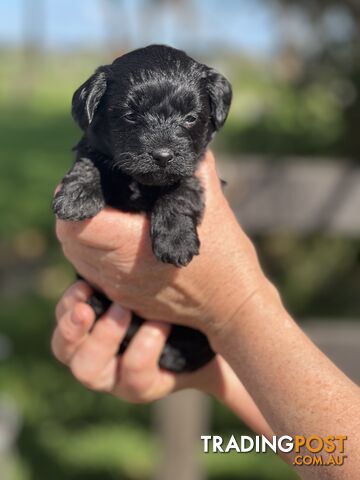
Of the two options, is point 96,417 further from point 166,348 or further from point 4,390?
point 166,348

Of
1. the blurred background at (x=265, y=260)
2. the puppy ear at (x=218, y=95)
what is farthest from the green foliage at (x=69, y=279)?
the puppy ear at (x=218, y=95)

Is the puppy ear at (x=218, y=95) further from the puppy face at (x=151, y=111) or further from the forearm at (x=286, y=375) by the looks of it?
the forearm at (x=286, y=375)

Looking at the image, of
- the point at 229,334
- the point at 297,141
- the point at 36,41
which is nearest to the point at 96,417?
the point at 297,141

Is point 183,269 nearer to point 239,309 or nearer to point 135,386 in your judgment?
point 239,309

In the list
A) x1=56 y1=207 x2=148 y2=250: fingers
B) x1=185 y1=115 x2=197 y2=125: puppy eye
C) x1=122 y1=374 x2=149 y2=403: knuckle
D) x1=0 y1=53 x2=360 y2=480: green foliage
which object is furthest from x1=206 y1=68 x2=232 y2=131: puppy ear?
x1=0 y1=53 x2=360 y2=480: green foliage

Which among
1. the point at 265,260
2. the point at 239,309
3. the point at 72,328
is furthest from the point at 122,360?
the point at 265,260

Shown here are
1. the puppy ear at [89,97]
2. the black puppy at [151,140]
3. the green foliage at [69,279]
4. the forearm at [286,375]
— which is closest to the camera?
the forearm at [286,375]
